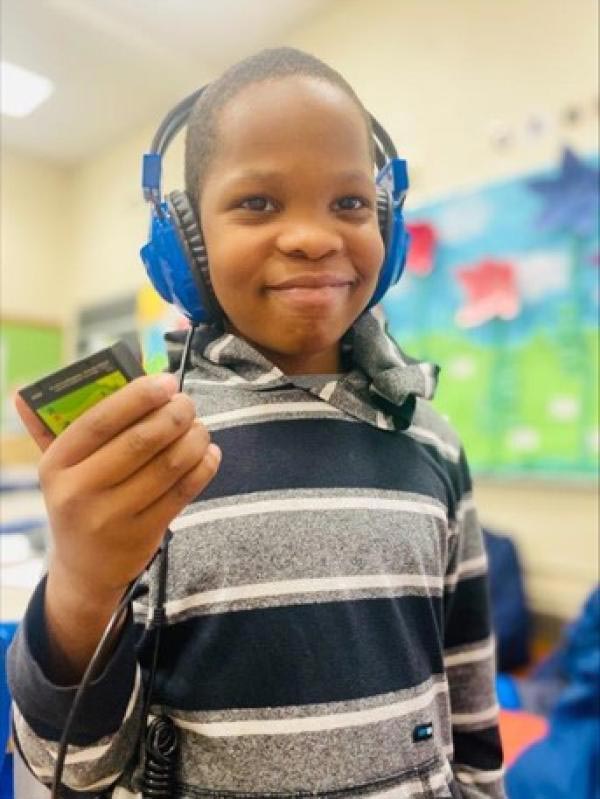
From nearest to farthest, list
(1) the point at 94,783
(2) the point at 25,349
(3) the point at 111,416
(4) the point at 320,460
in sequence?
1. (3) the point at 111,416
2. (1) the point at 94,783
3. (4) the point at 320,460
4. (2) the point at 25,349

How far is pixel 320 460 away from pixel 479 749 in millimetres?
318

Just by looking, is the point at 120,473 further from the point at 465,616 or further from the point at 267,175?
the point at 465,616

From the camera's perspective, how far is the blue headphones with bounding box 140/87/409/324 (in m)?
0.55

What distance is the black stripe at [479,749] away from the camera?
1.95ft

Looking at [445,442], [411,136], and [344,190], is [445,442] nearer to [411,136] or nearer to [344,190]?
[344,190]

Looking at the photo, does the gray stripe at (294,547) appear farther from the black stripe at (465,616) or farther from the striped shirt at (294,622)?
the black stripe at (465,616)

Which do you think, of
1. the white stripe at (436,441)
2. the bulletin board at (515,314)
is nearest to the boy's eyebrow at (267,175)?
the white stripe at (436,441)

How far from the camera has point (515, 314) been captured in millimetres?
1573

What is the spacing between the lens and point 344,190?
521 millimetres

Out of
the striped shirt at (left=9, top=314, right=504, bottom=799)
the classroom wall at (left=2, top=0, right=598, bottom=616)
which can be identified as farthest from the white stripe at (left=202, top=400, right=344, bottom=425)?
the classroom wall at (left=2, top=0, right=598, bottom=616)

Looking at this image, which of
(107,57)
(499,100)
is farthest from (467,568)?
(499,100)

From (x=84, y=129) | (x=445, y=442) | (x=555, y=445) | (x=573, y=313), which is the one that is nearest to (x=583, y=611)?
(x=555, y=445)

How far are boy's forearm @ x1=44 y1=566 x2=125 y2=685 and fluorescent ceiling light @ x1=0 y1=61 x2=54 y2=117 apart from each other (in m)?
0.42

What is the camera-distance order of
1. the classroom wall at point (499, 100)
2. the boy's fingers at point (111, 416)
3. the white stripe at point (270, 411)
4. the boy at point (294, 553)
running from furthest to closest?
the classroom wall at point (499, 100)
the white stripe at point (270, 411)
the boy at point (294, 553)
the boy's fingers at point (111, 416)
